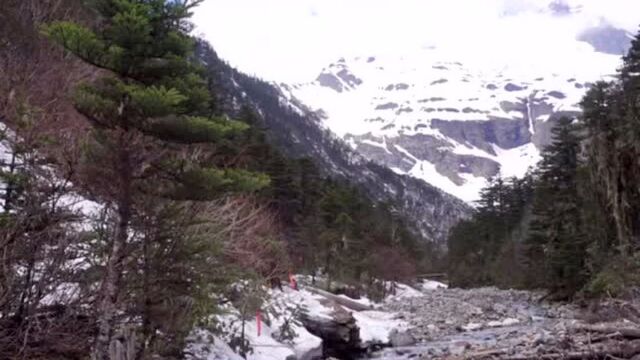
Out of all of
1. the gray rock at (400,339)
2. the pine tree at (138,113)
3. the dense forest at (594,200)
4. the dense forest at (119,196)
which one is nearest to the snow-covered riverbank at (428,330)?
the gray rock at (400,339)

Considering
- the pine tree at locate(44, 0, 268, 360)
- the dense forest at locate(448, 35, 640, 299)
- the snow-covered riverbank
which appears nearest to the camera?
the pine tree at locate(44, 0, 268, 360)

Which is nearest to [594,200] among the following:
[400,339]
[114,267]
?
[400,339]

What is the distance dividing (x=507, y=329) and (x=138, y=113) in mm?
23277

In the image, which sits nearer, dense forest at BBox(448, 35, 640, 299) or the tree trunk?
the tree trunk

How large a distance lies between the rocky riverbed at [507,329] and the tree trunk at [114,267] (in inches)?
289

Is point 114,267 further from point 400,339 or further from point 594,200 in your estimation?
point 594,200

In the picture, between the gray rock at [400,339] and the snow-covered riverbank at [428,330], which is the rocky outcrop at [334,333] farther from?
the gray rock at [400,339]

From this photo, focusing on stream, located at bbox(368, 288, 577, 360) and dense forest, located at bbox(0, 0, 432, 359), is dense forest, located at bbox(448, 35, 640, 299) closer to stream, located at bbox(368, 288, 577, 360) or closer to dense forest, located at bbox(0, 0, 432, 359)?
stream, located at bbox(368, 288, 577, 360)

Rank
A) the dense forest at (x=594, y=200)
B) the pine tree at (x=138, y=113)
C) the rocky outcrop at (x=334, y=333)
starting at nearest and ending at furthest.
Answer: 1. the pine tree at (x=138, y=113)
2. the rocky outcrop at (x=334, y=333)
3. the dense forest at (x=594, y=200)

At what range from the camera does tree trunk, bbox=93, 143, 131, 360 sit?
30.8 ft

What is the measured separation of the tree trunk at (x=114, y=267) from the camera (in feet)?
30.8

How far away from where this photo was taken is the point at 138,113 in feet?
33.1

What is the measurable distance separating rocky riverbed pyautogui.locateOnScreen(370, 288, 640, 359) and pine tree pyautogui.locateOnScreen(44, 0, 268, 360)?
262 inches

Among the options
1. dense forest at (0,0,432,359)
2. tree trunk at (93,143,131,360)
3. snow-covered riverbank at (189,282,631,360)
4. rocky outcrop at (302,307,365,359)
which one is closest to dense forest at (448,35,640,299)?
snow-covered riverbank at (189,282,631,360)
